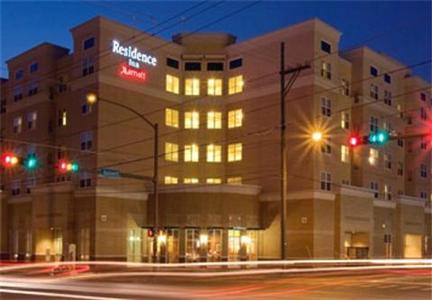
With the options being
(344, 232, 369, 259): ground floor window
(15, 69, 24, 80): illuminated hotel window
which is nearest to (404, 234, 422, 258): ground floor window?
(344, 232, 369, 259): ground floor window

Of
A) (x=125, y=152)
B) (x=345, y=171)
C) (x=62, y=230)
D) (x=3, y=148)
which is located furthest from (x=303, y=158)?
(x=3, y=148)

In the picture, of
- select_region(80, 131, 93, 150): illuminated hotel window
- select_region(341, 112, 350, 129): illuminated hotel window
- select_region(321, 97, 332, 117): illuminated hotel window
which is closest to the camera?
select_region(321, 97, 332, 117): illuminated hotel window

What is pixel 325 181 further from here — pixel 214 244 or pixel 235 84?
pixel 235 84

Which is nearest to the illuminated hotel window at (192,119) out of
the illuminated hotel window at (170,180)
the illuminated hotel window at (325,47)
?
the illuminated hotel window at (170,180)

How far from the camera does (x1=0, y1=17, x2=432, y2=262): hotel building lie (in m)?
53.5

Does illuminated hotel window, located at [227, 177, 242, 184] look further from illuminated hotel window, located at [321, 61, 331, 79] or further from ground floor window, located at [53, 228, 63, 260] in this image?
ground floor window, located at [53, 228, 63, 260]

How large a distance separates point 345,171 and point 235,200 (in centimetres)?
1023

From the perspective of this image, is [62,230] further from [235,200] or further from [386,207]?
[386,207]

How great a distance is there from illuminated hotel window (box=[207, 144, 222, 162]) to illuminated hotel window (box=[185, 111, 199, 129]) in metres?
2.30

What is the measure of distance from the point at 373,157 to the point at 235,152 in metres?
13.0

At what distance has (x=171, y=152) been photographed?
196 ft

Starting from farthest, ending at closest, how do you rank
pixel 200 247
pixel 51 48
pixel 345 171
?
pixel 51 48 < pixel 345 171 < pixel 200 247

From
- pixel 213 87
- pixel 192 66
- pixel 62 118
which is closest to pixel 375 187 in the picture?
pixel 213 87

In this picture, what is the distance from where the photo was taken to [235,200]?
5406 centimetres
